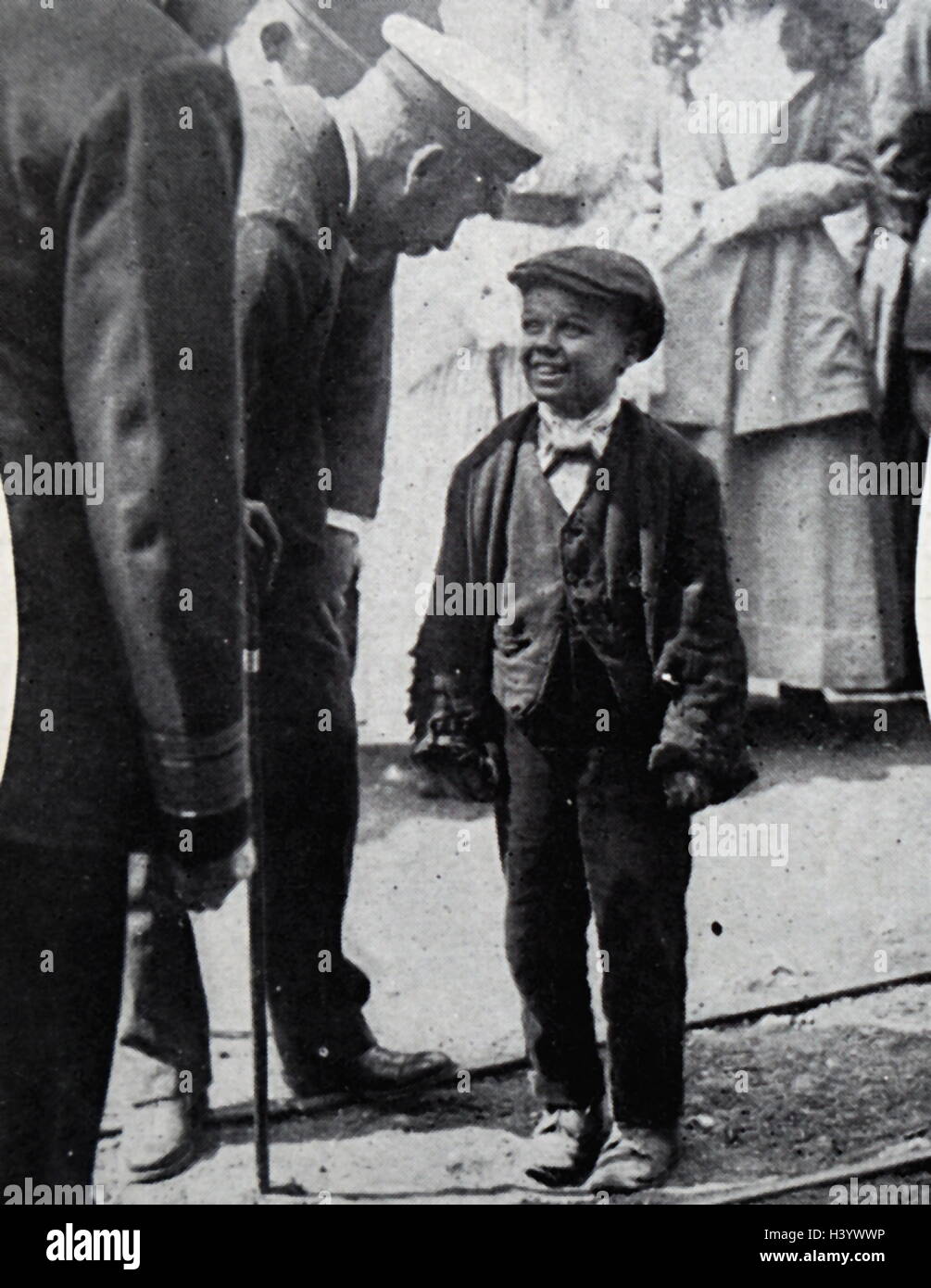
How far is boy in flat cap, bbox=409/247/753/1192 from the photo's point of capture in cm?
456

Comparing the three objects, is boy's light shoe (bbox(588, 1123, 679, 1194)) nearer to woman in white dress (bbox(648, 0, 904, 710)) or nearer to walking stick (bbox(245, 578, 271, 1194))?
walking stick (bbox(245, 578, 271, 1194))

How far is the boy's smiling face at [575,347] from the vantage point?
15.1 feet

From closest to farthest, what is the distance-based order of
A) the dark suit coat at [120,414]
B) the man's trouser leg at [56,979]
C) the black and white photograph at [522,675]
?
the dark suit coat at [120,414] < the man's trouser leg at [56,979] < the black and white photograph at [522,675]

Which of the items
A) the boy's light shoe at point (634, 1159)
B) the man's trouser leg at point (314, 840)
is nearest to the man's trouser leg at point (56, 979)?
the man's trouser leg at point (314, 840)

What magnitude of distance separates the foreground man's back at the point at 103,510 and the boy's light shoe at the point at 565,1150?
116 centimetres

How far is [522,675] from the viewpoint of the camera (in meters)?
4.61

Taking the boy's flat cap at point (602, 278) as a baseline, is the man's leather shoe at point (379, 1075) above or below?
below

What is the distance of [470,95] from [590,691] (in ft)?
5.34

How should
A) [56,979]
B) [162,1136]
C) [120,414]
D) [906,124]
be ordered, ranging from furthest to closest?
[906,124], [162,1136], [56,979], [120,414]

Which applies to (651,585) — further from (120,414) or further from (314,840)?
(120,414)

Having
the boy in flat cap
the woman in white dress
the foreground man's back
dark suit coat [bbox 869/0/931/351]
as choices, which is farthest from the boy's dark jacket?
dark suit coat [bbox 869/0/931/351]

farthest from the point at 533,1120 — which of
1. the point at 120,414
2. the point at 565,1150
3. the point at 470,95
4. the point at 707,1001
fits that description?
the point at 470,95

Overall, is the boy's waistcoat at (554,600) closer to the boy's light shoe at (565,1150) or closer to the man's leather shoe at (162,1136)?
the boy's light shoe at (565,1150)

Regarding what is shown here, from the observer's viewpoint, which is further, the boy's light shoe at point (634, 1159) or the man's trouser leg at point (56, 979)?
the boy's light shoe at point (634, 1159)
